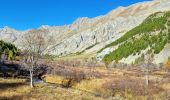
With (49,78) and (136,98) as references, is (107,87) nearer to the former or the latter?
(136,98)

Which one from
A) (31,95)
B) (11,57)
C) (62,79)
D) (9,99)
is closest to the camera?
(9,99)

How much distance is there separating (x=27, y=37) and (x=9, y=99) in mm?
21438

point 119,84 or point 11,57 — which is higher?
point 11,57

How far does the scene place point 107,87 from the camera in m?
65.6

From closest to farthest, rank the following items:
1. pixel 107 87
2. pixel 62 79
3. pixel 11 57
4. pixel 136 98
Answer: pixel 136 98 → pixel 107 87 → pixel 62 79 → pixel 11 57

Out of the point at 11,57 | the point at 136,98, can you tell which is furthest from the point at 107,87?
the point at 11,57

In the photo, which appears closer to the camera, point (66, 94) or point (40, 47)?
point (66, 94)

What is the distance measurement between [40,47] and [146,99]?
24120mm

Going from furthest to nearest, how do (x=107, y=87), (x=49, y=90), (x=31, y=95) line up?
(x=107, y=87) → (x=49, y=90) → (x=31, y=95)

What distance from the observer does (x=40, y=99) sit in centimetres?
4816

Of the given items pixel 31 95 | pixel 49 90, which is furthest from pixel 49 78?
pixel 31 95

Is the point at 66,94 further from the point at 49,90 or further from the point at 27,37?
the point at 27,37

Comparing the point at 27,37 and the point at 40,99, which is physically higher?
the point at 27,37

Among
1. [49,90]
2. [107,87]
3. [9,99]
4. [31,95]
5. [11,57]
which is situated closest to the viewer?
[9,99]
